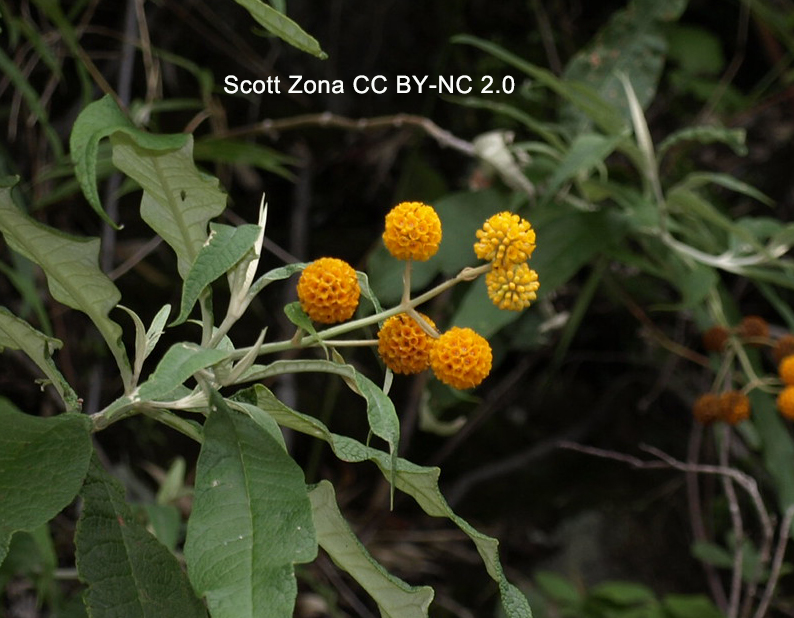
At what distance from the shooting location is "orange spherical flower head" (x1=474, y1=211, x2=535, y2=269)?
74 cm

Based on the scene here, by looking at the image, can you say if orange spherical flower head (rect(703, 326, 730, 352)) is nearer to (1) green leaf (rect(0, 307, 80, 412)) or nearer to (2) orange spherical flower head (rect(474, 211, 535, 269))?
(2) orange spherical flower head (rect(474, 211, 535, 269))

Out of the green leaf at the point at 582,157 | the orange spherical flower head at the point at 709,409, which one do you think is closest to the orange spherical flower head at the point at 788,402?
the orange spherical flower head at the point at 709,409

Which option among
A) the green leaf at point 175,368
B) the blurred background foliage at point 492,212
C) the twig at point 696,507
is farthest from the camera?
the twig at point 696,507

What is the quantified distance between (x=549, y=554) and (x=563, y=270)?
1.17 meters

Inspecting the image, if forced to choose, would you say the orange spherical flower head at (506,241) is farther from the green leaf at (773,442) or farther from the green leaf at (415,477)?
the green leaf at (773,442)

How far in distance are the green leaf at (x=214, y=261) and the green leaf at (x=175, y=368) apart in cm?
5

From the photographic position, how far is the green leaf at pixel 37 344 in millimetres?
774

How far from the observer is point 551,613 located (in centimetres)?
209

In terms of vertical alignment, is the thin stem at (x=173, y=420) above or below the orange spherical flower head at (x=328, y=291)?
below

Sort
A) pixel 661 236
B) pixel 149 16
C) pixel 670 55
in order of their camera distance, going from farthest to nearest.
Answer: pixel 670 55 < pixel 149 16 < pixel 661 236

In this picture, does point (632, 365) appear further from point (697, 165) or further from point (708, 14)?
point (708, 14)

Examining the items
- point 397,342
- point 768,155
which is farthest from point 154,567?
point 768,155

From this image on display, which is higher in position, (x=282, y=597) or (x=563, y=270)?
(x=282, y=597)

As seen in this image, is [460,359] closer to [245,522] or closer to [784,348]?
[245,522]
